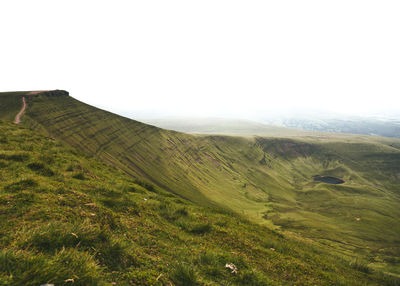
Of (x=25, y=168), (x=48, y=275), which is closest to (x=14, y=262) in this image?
(x=48, y=275)

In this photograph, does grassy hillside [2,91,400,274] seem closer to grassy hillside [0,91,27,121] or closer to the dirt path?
the dirt path

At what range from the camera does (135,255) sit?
5.61 m

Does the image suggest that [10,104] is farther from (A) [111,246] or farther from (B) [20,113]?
(A) [111,246]

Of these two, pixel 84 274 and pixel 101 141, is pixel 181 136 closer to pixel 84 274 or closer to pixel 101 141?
pixel 101 141

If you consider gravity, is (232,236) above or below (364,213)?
above

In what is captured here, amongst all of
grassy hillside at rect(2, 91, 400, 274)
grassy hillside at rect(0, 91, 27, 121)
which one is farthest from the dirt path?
grassy hillside at rect(2, 91, 400, 274)

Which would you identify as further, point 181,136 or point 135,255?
point 181,136

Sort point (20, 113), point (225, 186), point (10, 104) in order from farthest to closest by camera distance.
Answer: point (225, 186) → point (10, 104) → point (20, 113)

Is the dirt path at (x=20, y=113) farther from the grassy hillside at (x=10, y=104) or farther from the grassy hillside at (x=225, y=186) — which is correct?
the grassy hillside at (x=225, y=186)

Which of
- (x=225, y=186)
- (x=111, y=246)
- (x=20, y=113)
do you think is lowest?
(x=225, y=186)

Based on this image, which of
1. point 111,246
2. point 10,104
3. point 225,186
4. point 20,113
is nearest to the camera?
point 111,246

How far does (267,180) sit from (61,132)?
176 m

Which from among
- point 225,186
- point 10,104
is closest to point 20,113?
point 10,104

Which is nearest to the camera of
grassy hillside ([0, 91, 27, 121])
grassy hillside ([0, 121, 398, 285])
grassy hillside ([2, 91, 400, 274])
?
grassy hillside ([0, 121, 398, 285])
